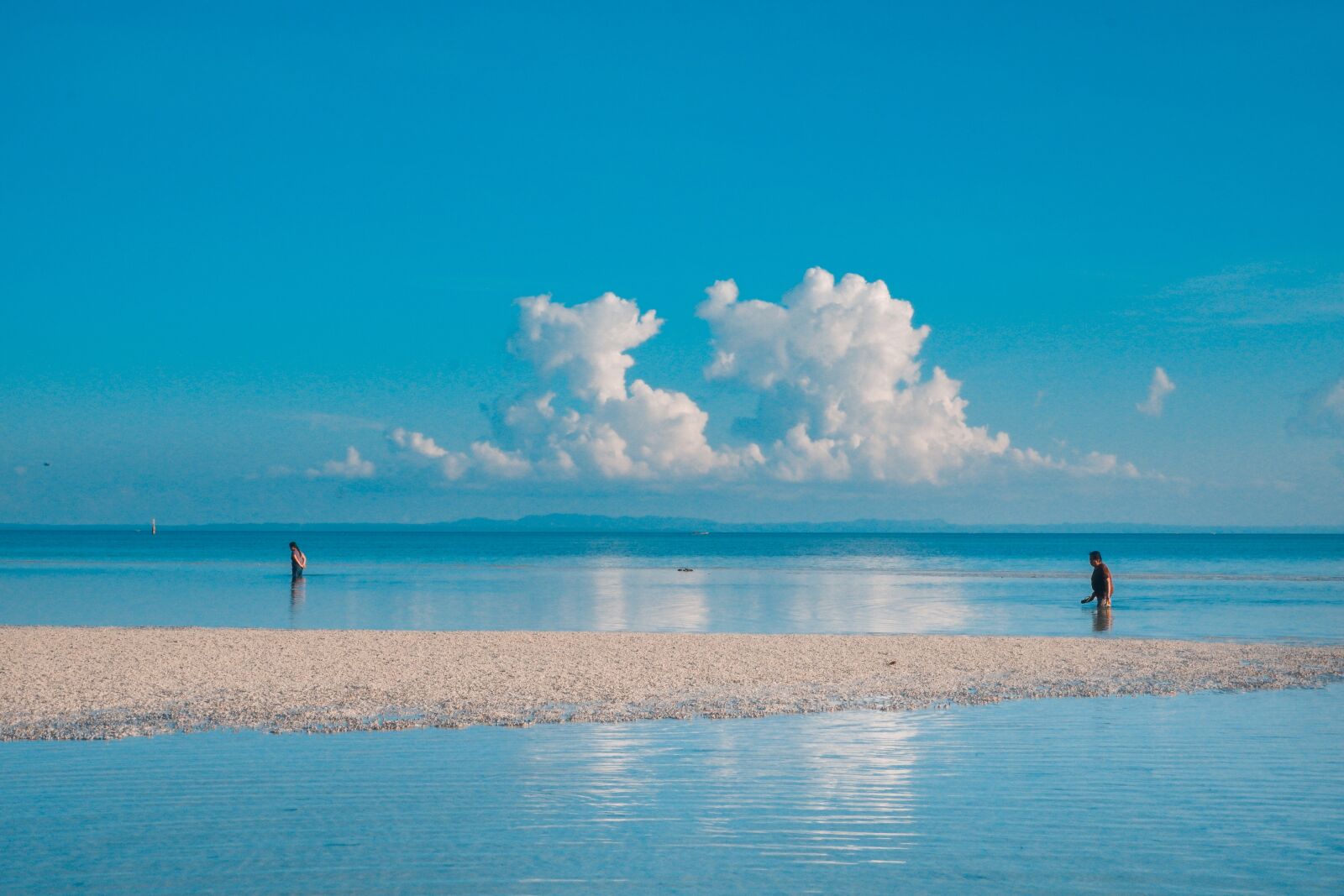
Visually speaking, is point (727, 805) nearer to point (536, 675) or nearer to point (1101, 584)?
point (536, 675)

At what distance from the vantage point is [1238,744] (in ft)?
44.3

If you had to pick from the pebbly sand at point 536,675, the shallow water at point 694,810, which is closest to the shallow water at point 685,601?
the pebbly sand at point 536,675

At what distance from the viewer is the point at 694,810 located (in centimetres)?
1047

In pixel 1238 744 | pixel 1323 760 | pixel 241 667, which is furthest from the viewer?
pixel 241 667

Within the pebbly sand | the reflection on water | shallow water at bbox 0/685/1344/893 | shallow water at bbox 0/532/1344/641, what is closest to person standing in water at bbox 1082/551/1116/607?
shallow water at bbox 0/532/1344/641

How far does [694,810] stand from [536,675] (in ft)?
29.9

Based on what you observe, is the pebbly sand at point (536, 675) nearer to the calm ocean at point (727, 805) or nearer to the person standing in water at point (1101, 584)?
the calm ocean at point (727, 805)

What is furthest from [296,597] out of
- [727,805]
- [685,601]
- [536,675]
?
[727,805]

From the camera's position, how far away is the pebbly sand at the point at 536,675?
1534 centimetres

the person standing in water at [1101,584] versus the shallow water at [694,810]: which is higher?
the person standing in water at [1101,584]

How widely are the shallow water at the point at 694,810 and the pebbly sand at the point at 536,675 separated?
137 centimetres

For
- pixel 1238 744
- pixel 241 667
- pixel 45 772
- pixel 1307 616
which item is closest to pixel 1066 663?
pixel 1238 744

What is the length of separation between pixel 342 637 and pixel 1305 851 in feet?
68.6

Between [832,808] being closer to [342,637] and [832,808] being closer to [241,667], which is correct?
[241,667]
